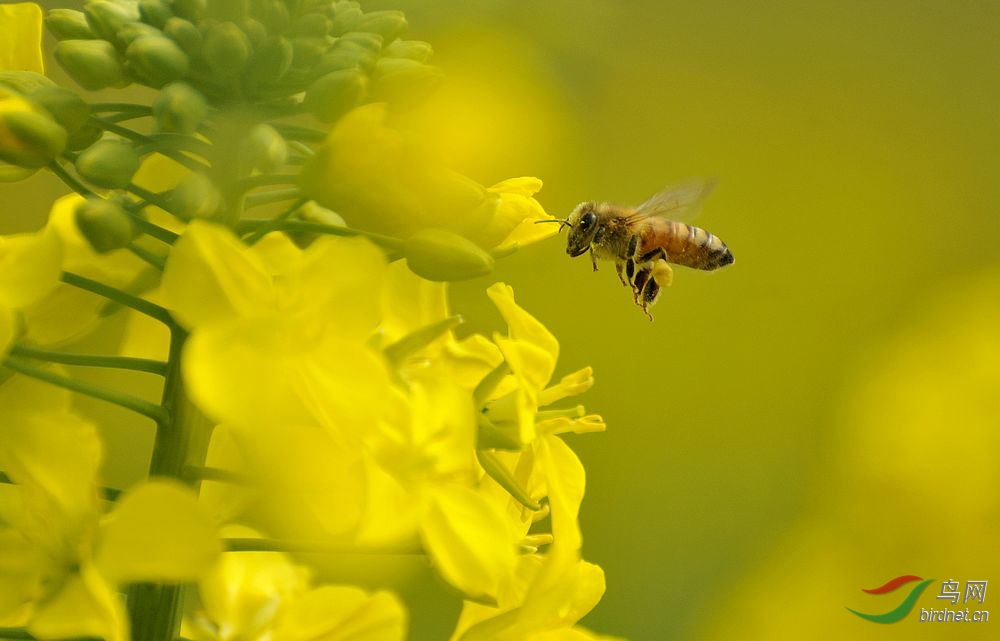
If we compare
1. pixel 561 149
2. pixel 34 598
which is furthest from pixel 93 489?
pixel 561 149

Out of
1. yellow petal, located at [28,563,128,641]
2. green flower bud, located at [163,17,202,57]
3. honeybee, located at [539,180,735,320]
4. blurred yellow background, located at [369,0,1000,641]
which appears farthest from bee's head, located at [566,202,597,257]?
yellow petal, located at [28,563,128,641]

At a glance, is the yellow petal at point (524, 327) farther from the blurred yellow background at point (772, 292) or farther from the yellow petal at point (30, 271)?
the blurred yellow background at point (772, 292)

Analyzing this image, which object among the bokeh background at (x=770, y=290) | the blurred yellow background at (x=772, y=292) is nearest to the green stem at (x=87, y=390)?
the blurred yellow background at (x=772, y=292)

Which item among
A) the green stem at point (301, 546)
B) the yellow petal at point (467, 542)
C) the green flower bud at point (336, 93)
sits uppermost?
the green flower bud at point (336, 93)

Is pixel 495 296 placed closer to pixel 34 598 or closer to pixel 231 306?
pixel 231 306

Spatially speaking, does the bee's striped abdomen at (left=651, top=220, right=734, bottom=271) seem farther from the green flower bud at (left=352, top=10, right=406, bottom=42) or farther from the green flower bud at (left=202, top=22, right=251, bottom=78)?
the green flower bud at (left=202, top=22, right=251, bottom=78)

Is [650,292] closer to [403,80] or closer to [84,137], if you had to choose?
[403,80]
